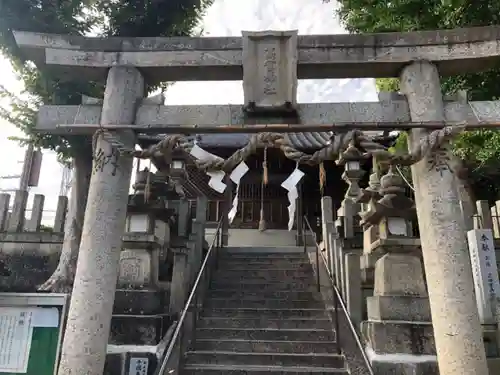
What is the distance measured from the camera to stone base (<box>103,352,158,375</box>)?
6.25 m

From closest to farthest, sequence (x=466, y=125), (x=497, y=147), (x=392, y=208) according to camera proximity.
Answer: (x=466, y=125) → (x=392, y=208) → (x=497, y=147)

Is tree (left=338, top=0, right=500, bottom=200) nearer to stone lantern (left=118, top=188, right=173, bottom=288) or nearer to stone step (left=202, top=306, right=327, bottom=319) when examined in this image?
stone step (left=202, top=306, right=327, bottom=319)

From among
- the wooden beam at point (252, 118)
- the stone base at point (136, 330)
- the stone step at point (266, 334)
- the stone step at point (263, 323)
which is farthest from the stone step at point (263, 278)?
the wooden beam at point (252, 118)

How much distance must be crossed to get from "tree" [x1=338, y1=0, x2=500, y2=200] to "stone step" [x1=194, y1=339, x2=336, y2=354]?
498 cm

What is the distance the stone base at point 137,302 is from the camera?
6.90 m

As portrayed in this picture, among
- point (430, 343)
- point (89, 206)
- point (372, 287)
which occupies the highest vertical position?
point (89, 206)

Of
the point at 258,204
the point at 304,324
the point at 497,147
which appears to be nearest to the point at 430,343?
the point at 304,324

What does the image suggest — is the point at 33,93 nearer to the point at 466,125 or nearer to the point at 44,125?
the point at 44,125

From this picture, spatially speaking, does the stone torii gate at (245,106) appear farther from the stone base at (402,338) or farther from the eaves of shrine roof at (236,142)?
the eaves of shrine roof at (236,142)

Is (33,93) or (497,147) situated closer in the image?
(497,147)

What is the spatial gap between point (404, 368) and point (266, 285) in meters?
3.69

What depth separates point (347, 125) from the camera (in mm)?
5062

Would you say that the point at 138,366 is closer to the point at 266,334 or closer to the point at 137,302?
the point at 137,302

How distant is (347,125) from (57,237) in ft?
25.2
